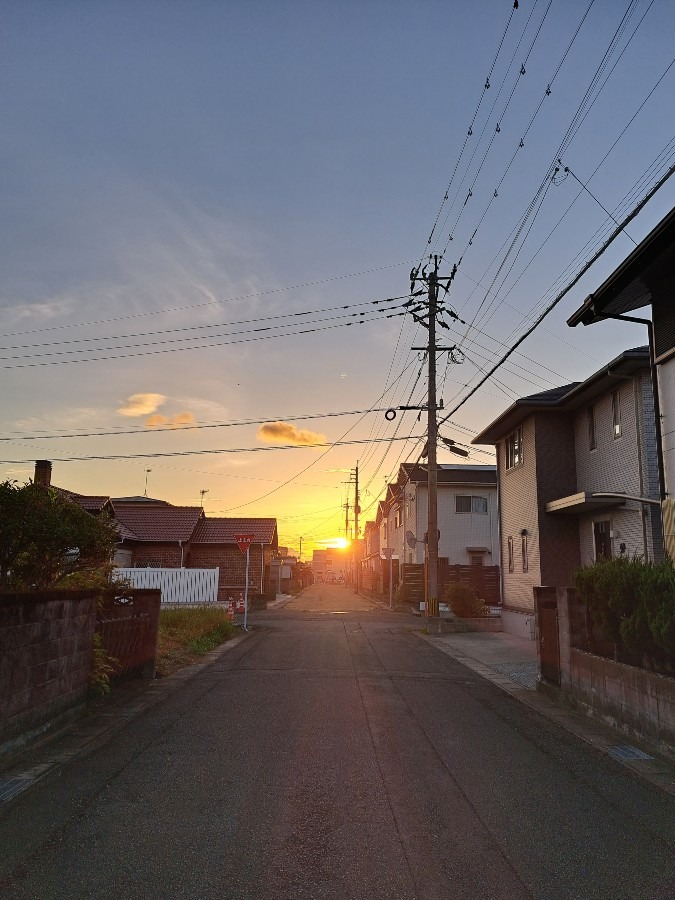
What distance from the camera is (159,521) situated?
3903cm

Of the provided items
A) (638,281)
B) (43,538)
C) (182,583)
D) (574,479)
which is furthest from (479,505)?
(43,538)

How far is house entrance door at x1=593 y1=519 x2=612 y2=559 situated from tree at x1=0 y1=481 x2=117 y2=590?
13878 mm

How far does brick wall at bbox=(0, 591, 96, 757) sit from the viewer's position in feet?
21.2

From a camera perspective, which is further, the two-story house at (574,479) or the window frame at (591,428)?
the window frame at (591,428)

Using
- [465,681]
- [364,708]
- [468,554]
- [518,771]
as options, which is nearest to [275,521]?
[468,554]

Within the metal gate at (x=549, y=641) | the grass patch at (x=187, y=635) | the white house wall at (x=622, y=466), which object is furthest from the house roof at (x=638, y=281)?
the grass patch at (x=187, y=635)

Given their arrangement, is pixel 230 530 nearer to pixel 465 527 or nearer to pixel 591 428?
pixel 465 527

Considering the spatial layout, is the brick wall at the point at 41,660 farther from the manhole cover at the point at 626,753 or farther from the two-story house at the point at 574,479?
the two-story house at the point at 574,479

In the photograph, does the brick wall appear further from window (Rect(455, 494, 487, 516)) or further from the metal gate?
window (Rect(455, 494, 487, 516))

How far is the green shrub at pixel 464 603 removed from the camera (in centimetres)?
2439

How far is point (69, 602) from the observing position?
26.6 feet

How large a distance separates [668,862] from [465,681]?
8.09 m

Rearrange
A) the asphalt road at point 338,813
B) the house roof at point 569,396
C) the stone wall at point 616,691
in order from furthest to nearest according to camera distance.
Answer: the house roof at point 569,396
the stone wall at point 616,691
the asphalt road at point 338,813

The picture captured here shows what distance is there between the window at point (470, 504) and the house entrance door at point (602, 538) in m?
20.8
